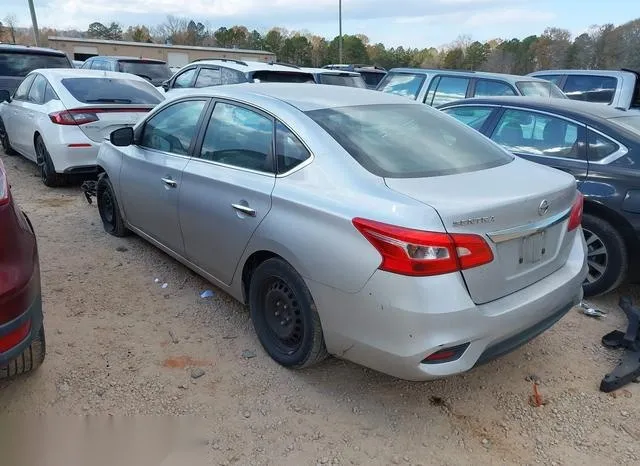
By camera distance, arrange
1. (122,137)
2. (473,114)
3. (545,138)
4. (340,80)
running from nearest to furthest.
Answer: (122,137) → (545,138) → (473,114) → (340,80)

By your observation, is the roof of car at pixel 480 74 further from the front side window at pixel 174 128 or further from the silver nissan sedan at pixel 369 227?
the front side window at pixel 174 128

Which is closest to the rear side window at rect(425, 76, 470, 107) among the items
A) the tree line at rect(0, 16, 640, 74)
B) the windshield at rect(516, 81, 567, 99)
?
the windshield at rect(516, 81, 567, 99)

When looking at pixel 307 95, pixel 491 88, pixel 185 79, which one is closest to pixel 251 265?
pixel 307 95

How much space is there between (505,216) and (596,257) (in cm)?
A: 200

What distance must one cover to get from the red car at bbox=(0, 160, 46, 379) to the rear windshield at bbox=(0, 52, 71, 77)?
8.57 metres

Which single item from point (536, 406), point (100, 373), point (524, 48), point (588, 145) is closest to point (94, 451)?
point (100, 373)

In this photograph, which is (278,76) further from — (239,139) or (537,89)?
(239,139)

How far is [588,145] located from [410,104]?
1.61 meters

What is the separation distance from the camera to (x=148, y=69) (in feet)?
47.9

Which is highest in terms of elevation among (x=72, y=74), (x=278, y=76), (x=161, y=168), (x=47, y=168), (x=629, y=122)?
(x=72, y=74)

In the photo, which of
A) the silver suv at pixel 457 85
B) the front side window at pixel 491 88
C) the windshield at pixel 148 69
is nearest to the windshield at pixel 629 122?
the silver suv at pixel 457 85

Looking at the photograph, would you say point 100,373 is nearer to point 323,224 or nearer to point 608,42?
point 323,224

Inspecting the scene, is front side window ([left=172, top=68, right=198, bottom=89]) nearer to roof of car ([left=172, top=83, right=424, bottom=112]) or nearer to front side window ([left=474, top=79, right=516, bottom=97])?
front side window ([left=474, top=79, right=516, bottom=97])

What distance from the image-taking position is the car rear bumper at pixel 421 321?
87.4 inches
